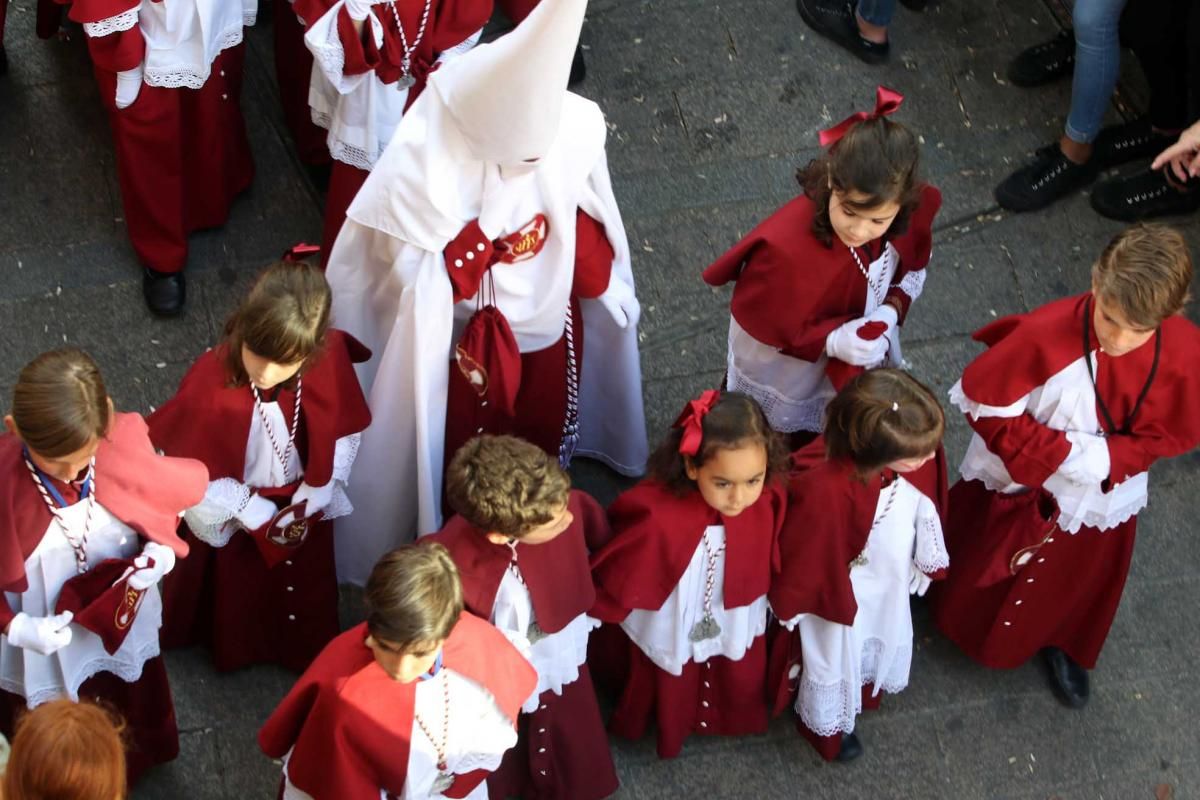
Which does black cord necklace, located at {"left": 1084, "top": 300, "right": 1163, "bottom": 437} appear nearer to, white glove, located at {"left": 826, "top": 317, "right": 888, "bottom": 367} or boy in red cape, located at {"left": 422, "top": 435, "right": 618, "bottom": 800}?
white glove, located at {"left": 826, "top": 317, "right": 888, "bottom": 367}

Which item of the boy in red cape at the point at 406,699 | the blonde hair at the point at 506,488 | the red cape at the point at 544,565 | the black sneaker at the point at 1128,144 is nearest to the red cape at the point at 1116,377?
the red cape at the point at 544,565

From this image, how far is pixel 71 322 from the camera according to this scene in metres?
5.03

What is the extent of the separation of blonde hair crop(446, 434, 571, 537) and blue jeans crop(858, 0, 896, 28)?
286 cm

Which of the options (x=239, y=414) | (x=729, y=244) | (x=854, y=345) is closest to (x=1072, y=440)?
(x=854, y=345)

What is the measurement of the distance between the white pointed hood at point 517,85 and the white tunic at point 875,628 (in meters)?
1.22

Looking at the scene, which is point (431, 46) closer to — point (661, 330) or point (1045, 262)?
point (661, 330)

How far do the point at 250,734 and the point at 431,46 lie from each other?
1.97 metres

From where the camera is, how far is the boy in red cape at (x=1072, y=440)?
3.73m

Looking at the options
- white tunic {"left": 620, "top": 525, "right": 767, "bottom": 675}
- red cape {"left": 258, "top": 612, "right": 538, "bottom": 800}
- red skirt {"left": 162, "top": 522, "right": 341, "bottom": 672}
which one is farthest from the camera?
red skirt {"left": 162, "top": 522, "right": 341, "bottom": 672}

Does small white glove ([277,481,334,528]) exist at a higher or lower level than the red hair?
lower

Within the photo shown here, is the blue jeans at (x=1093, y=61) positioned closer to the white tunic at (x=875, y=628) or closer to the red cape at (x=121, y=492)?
the white tunic at (x=875, y=628)

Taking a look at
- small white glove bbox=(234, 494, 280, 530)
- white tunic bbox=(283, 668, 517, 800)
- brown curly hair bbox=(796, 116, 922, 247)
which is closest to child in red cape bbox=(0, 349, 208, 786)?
small white glove bbox=(234, 494, 280, 530)

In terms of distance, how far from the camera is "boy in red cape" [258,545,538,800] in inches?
127

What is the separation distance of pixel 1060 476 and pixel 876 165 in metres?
0.92
